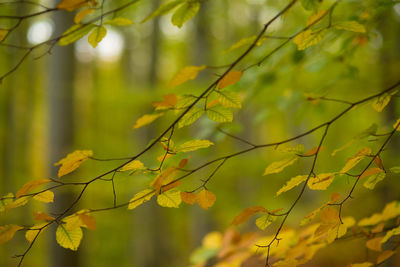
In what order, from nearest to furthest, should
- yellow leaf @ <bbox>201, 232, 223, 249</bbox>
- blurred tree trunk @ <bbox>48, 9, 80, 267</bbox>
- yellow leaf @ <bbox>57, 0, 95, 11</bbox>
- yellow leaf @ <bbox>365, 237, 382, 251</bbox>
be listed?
yellow leaf @ <bbox>57, 0, 95, 11</bbox> → yellow leaf @ <bbox>365, 237, 382, 251</bbox> → yellow leaf @ <bbox>201, 232, 223, 249</bbox> → blurred tree trunk @ <bbox>48, 9, 80, 267</bbox>

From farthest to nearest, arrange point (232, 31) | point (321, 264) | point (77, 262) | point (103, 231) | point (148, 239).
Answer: point (103, 231)
point (232, 31)
point (148, 239)
point (321, 264)
point (77, 262)

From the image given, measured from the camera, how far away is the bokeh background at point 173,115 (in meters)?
1.20

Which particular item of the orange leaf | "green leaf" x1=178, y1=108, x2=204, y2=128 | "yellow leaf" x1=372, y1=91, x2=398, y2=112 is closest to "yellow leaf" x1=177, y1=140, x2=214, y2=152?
"green leaf" x1=178, y1=108, x2=204, y2=128

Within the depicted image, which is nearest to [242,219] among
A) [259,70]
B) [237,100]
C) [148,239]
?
[237,100]

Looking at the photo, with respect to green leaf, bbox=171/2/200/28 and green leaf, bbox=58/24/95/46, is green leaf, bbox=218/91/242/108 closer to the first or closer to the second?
green leaf, bbox=171/2/200/28

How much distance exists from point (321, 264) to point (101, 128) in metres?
6.79

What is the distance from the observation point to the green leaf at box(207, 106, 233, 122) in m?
0.63

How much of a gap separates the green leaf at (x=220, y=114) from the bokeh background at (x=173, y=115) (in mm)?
184

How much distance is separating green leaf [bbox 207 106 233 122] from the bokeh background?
0.18m

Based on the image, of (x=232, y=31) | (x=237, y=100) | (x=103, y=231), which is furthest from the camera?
(x=103, y=231)

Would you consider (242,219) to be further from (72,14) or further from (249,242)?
(72,14)

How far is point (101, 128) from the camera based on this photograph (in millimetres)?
8664

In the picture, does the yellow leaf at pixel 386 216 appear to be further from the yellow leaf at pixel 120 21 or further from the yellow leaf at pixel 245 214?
the yellow leaf at pixel 120 21

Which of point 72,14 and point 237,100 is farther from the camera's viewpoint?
point 72,14
